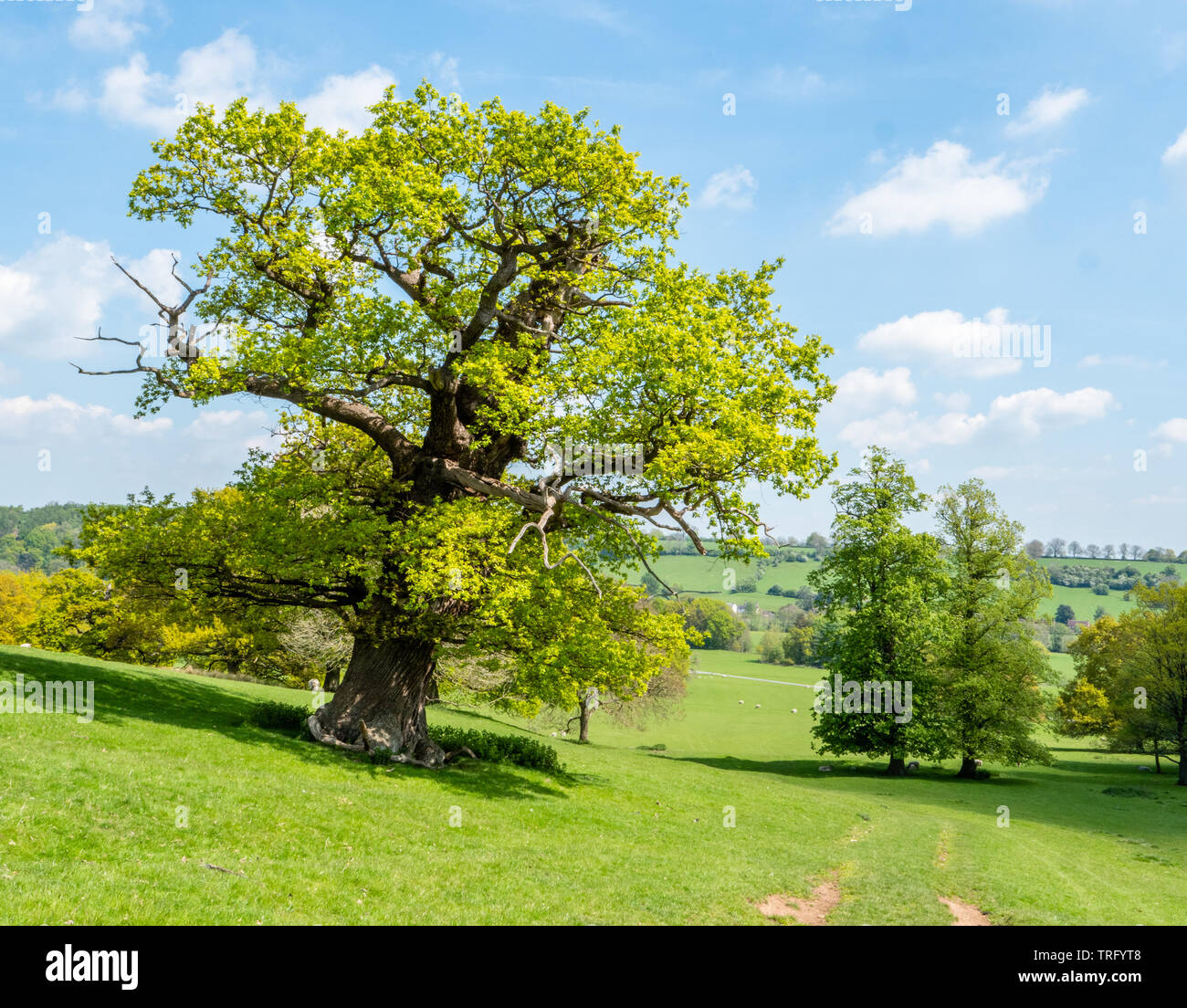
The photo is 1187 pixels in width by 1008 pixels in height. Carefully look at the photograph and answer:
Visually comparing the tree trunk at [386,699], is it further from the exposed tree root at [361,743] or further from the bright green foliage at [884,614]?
the bright green foliage at [884,614]

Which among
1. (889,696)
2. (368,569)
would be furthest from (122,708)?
(889,696)

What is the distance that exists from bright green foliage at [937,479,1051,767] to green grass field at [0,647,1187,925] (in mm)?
11659

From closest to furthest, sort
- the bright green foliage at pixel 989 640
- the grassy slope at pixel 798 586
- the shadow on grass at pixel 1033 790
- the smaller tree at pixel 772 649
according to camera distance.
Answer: the shadow on grass at pixel 1033 790
the bright green foliage at pixel 989 640
the smaller tree at pixel 772 649
the grassy slope at pixel 798 586

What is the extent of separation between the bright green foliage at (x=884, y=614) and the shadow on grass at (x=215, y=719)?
26.6 m

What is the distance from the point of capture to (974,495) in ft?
167

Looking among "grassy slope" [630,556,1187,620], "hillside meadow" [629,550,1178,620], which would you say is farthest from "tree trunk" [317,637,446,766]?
"grassy slope" [630,556,1187,620]

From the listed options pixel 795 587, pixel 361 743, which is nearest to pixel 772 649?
pixel 795 587

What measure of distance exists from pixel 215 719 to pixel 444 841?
1109 centimetres

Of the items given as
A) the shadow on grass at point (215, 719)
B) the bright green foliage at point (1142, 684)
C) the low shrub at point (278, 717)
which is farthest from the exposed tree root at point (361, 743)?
the bright green foliage at point (1142, 684)

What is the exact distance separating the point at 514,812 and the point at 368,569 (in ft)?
25.8

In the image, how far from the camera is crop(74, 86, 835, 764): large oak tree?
1938 cm

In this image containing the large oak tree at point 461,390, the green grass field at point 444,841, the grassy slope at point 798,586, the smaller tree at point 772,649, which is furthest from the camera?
the grassy slope at point 798,586

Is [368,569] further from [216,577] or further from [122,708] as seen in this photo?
[122,708]

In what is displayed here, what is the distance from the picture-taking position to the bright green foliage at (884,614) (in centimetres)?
4525
